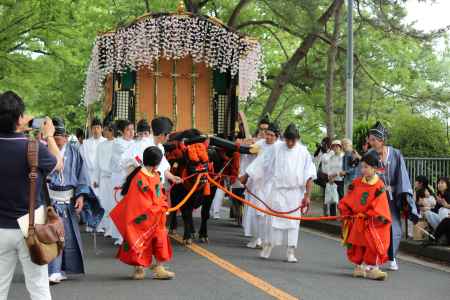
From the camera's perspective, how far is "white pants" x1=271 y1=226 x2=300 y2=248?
9.52m

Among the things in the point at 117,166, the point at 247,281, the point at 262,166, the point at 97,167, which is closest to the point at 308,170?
the point at 262,166

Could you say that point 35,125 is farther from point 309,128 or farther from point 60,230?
point 309,128

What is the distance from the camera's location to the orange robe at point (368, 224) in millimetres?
8258

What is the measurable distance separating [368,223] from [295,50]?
17974 mm

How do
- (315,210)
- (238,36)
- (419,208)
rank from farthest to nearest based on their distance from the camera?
(315,210), (238,36), (419,208)

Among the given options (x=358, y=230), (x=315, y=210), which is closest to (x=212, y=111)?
(x=315, y=210)

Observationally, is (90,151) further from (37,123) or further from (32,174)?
(32,174)

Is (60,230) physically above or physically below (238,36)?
below

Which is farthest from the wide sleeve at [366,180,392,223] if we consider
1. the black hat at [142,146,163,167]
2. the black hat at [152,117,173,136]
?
the black hat at [152,117,173,136]

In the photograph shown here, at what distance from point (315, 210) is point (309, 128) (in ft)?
60.3

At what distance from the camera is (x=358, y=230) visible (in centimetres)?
838

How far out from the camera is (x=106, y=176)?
41.3ft

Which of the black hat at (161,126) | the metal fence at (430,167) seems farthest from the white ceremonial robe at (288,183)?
the metal fence at (430,167)

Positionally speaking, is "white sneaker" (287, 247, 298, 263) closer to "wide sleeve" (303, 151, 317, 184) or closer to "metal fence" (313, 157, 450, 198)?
"wide sleeve" (303, 151, 317, 184)
